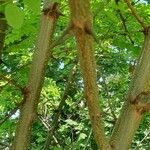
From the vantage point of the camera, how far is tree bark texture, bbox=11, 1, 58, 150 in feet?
5.41

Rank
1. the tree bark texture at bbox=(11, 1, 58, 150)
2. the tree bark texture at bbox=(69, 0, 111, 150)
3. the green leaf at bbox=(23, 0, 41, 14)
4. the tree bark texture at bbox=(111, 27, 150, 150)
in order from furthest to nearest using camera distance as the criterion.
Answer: the tree bark texture at bbox=(11, 1, 58, 150) → the tree bark texture at bbox=(111, 27, 150, 150) → the green leaf at bbox=(23, 0, 41, 14) → the tree bark texture at bbox=(69, 0, 111, 150)

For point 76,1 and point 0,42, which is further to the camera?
point 0,42

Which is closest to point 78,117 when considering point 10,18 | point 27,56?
point 27,56

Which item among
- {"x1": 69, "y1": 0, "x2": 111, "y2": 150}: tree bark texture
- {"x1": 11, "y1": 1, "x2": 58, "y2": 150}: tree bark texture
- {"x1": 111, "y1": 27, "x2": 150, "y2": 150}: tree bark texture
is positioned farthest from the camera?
{"x1": 11, "y1": 1, "x2": 58, "y2": 150}: tree bark texture

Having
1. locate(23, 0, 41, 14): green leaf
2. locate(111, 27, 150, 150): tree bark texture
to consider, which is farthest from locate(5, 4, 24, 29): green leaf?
locate(111, 27, 150, 150): tree bark texture

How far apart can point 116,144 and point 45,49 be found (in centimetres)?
61

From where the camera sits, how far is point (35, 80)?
1.71 metres

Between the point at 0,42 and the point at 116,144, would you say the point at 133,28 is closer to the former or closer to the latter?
the point at 0,42

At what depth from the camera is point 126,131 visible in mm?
1279

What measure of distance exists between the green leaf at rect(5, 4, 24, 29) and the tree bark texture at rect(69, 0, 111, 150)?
97mm

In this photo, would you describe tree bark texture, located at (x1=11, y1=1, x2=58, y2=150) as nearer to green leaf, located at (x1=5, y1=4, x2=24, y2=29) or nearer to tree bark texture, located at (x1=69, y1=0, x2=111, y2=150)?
tree bark texture, located at (x1=69, y1=0, x2=111, y2=150)

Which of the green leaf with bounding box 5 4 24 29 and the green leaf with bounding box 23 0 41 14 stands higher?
the green leaf with bounding box 23 0 41 14

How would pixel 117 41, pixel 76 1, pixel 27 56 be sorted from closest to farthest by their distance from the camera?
pixel 76 1
pixel 117 41
pixel 27 56

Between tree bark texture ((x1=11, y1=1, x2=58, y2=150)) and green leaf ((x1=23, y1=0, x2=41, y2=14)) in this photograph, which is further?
tree bark texture ((x1=11, y1=1, x2=58, y2=150))
